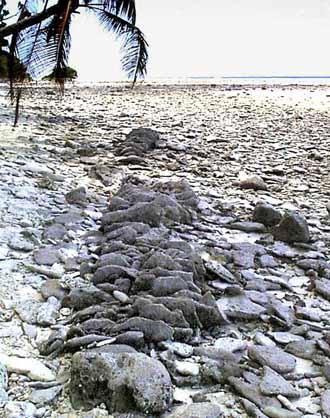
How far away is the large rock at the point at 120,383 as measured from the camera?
5.59ft

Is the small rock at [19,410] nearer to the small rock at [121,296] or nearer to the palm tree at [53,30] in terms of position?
the small rock at [121,296]

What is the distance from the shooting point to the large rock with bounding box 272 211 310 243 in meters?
3.62

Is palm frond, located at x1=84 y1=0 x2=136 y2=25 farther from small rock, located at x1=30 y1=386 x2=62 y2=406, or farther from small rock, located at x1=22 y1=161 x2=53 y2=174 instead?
small rock, located at x1=30 y1=386 x2=62 y2=406

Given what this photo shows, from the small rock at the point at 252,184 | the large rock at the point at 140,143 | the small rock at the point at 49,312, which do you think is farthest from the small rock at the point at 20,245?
the large rock at the point at 140,143

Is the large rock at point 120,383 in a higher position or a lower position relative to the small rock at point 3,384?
higher

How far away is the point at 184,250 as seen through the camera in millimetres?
3039

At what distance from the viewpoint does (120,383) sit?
1.72 m


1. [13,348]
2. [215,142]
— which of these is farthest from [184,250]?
[215,142]

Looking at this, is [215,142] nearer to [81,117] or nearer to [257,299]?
[81,117]

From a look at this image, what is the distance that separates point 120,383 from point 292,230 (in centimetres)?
223

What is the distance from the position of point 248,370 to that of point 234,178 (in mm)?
3695

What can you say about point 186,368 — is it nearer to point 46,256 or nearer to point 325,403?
point 325,403

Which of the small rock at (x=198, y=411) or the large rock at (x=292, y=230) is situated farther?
the large rock at (x=292, y=230)

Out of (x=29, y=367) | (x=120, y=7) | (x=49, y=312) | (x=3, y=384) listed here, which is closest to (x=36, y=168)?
(x=120, y=7)
